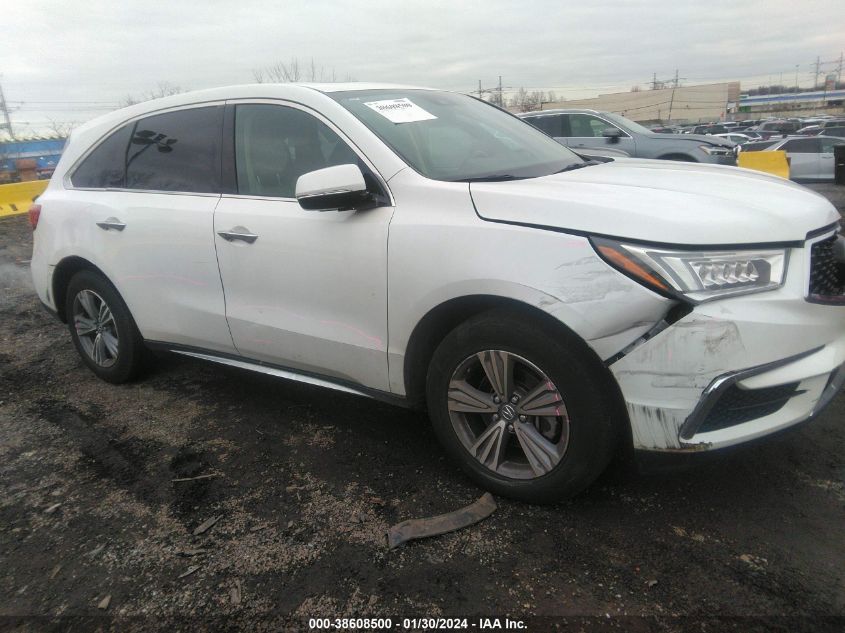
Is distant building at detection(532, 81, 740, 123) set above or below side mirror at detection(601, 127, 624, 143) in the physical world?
above

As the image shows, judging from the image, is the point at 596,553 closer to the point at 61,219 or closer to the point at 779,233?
the point at 779,233

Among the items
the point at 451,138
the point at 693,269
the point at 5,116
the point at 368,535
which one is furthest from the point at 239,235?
the point at 5,116

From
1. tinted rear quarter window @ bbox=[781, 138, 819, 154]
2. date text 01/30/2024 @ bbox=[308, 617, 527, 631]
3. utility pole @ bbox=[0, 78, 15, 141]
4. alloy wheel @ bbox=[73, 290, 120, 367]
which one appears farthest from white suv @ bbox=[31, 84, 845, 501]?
utility pole @ bbox=[0, 78, 15, 141]

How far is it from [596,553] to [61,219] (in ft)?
12.1

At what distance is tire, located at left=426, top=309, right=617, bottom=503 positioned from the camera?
87.6 inches

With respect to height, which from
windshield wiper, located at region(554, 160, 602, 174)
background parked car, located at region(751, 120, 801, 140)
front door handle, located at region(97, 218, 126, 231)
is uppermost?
windshield wiper, located at region(554, 160, 602, 174)

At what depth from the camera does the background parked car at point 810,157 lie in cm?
1414

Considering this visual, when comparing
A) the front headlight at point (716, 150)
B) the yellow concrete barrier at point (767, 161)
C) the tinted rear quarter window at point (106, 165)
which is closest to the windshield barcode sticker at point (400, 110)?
the tinted rear quarter window at point (106, 165)

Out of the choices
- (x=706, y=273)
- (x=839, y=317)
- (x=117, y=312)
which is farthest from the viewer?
(x=117, y=312)

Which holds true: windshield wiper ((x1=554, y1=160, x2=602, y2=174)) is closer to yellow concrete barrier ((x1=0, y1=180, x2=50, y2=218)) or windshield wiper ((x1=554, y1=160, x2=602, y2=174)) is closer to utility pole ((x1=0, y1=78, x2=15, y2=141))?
yellow concrete barrier ((x1=0, y1=180, x2=50, y2=218))

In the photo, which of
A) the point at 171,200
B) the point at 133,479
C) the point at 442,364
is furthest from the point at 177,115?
the point at 442,364

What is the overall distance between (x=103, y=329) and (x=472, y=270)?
2.81m

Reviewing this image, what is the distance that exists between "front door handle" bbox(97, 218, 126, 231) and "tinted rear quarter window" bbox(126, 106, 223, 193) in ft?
0.74

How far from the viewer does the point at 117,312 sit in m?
3.81
